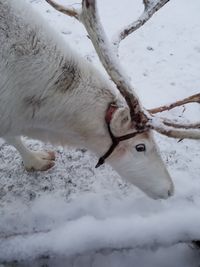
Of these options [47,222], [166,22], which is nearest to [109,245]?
[47,222]

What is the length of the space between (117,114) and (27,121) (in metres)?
0.75

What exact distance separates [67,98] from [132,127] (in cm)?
56

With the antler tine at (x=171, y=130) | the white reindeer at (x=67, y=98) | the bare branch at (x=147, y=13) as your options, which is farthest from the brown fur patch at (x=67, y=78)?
the antler tine at (x=171, y=130)

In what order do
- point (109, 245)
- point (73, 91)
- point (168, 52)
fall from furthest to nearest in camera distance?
1. point (168, 52)
2. point (109, 245)
3. point (73, 91)

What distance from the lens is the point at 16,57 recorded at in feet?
8.45

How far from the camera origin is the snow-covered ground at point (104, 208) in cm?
316

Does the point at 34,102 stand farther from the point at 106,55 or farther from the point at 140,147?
the point at 140,147

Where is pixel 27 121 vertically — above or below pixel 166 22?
above

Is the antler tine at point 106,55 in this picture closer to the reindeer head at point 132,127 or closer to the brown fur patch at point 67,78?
the reindeer head at point 132,127

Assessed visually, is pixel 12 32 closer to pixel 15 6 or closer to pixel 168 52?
pixel 15 6

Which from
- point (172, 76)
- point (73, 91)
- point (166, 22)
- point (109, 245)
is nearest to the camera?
point (73, 91)

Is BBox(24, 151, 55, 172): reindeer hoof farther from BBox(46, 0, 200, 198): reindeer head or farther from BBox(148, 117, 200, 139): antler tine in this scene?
BBox(148, 117, 200, 139): antler tine

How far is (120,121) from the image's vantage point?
268 centimetres

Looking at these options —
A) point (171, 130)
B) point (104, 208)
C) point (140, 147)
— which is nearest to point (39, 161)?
point (104, 208)
